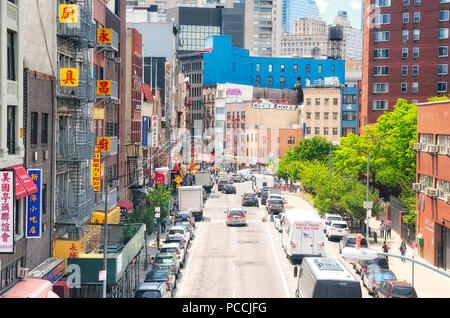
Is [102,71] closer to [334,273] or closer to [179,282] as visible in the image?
[179,282]

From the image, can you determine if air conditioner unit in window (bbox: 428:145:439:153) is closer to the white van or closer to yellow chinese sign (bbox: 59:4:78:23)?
the white van

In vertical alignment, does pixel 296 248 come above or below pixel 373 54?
below

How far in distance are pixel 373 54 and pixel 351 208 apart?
2056 inches

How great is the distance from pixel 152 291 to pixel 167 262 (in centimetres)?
1014

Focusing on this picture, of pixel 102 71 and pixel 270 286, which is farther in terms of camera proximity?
pixel 102 71

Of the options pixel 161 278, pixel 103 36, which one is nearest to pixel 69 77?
pixel 161 278

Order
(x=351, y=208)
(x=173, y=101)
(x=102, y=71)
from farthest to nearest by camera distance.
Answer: (x=173, y=101)
(x=351, y=208)
(x=102, y=71)

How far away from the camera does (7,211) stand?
2555 centimetres

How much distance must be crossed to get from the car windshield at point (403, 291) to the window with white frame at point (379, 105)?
75.4 meters

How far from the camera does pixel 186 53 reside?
197250mm

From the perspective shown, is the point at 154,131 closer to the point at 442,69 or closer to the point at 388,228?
the point at 388,228

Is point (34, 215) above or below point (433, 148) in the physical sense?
below

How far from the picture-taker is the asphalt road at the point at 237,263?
122 ft
